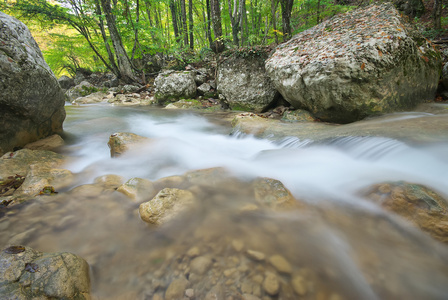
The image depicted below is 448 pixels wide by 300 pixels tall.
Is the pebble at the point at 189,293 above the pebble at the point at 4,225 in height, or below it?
below

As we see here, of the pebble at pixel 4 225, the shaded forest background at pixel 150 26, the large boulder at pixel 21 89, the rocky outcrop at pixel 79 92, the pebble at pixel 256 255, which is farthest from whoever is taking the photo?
the rocky outcrop at pixel 79 92

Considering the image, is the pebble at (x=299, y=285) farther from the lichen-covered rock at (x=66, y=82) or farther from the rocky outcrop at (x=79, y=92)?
the lichen-covered rock at (x=66, y=82)

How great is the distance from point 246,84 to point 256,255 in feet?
22.8

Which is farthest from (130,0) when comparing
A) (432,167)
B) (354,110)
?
(432,167)

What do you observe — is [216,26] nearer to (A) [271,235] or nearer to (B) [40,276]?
(A) [271,235]

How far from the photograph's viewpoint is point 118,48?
468 inches

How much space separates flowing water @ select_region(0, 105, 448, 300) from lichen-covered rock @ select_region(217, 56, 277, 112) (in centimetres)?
455

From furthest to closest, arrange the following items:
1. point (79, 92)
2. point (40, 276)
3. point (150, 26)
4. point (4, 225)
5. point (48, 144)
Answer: point (79, 92) < point (150, 26) < point (48, 144) < point (4, 225) < point (40, 276)

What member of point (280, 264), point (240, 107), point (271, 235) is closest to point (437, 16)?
point (240, 107)

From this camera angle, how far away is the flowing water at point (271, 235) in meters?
1.24

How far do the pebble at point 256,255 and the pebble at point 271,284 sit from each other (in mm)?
125

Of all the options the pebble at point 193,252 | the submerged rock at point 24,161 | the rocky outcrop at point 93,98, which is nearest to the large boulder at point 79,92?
the rocky outcrop at point 93,98

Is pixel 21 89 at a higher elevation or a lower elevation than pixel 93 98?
higher

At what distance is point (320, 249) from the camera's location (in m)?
1.50
